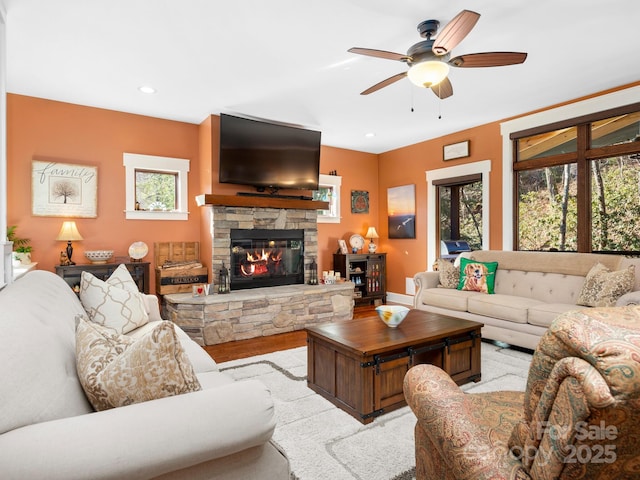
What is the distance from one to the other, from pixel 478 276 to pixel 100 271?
431 cm

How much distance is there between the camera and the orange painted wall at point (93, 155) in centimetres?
388

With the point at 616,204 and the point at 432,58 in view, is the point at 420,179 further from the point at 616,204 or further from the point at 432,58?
the point at 432,58

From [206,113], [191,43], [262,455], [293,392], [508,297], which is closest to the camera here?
[262,455]

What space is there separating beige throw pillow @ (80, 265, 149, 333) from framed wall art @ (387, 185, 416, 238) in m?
4.57

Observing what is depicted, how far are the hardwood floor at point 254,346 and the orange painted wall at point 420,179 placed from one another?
2.59 m

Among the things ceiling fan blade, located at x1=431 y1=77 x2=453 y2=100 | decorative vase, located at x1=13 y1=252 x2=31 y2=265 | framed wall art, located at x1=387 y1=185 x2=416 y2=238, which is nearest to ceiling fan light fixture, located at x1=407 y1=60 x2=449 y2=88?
ceiling fan blade, located at x1=431 y1=77 x2=453 y2=100

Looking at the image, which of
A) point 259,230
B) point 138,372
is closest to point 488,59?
point 138,372

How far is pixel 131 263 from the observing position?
13.8 feet

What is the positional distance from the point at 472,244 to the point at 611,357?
202 inches

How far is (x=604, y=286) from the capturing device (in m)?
3.08

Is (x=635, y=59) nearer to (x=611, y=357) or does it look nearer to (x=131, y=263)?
(x=611, y=357)

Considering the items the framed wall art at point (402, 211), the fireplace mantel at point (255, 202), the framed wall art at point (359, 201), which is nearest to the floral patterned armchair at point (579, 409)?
the fireplace mantel at point (255, 202)

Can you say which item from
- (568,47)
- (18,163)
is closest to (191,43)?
(18,163)

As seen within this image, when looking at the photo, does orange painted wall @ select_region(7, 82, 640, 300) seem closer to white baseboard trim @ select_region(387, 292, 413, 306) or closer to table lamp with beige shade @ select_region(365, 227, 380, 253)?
white baseboard trim @ select_region(387, 292, 413, 306)
